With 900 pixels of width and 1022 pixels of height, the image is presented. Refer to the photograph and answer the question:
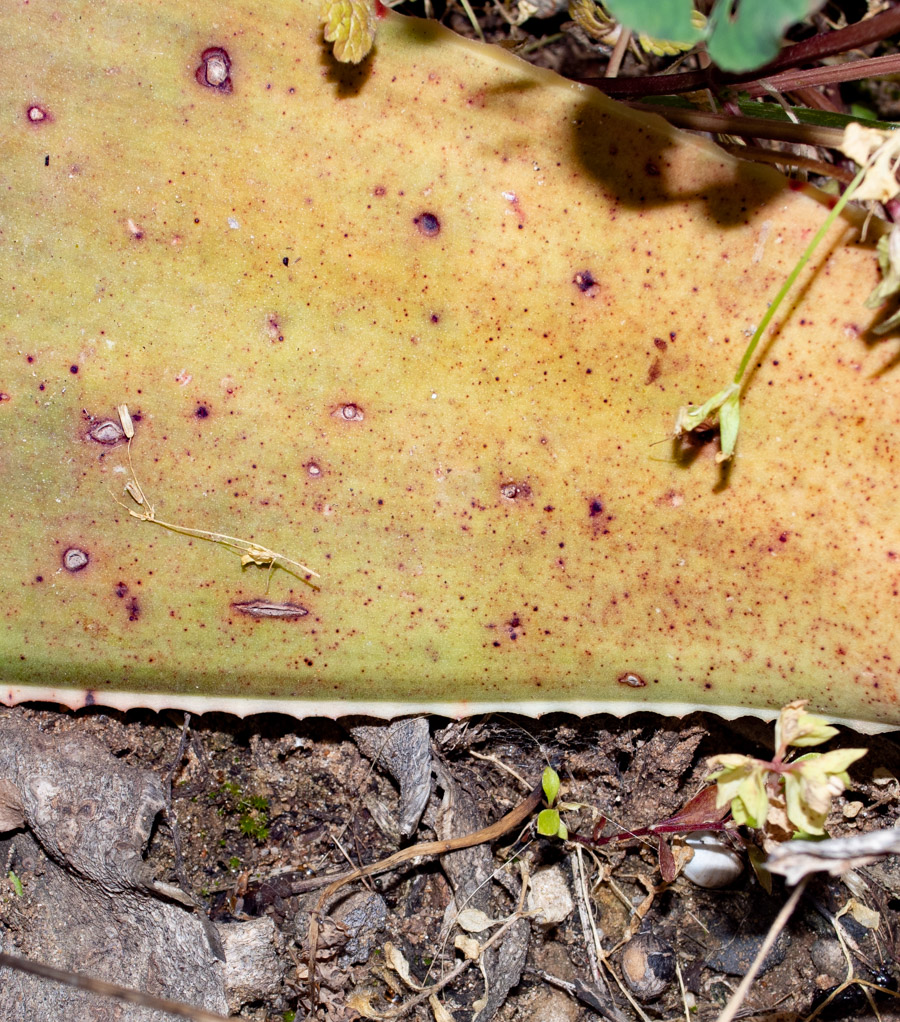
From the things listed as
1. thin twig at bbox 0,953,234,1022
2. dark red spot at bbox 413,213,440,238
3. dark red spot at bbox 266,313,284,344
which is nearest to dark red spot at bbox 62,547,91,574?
dark red spot at bbox 266,313,284,344

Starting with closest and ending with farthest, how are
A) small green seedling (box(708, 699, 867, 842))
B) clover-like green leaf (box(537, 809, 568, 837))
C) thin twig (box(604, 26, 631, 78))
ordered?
small green seedling (box(708, 699, 867, 842)) → thin twig (box(604, 26, 631, 78)) → clover-like green leaf (box(537, 809, 568, 837))

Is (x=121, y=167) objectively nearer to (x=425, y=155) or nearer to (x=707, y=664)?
(x=425, y=155)

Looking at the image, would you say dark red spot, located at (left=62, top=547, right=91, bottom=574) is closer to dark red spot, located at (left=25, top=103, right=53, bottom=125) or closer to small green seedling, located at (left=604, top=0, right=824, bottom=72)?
dark red spot, located at (left=25, top=103, right=53, bottom=125)

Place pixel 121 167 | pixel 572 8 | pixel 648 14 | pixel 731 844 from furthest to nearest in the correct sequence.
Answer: pixel 731 844 < pixel 572 8 < pixel 121 167 < pixel 648 14

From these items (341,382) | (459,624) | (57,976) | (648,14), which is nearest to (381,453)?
(341,382)

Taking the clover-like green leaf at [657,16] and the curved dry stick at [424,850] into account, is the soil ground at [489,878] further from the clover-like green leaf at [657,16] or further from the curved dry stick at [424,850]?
the clover-like green leaf at [657,16]

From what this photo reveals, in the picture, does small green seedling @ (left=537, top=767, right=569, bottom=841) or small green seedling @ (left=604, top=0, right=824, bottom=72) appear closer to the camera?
small green seedling @ (left=604, top=0, right=824, bottom=72)

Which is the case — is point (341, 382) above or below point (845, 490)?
below
